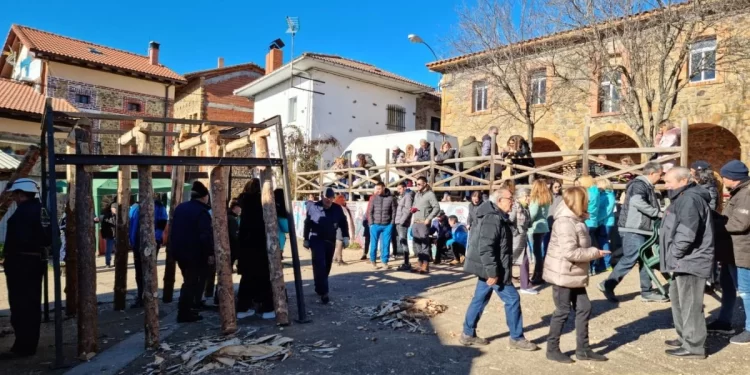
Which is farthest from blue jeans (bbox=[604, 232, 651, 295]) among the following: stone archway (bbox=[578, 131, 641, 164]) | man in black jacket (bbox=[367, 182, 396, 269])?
stone archway (bbox=[578, 131, 641, 164])

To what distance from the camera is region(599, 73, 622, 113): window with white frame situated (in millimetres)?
11383

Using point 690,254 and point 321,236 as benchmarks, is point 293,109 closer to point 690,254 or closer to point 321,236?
point 321,236

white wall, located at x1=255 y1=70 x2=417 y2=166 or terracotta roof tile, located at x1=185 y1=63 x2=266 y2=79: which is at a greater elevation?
terracotta roof tile, located at x1=185 y1=63 x2=266 y2=79

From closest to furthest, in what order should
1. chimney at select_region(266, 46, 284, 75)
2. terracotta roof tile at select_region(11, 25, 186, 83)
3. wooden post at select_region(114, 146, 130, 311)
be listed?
wooden post at select_region(114, 146, 130, 311), terracotta roof tile at select_region(11, 25, 186, 83), chimney at select_region(266, 46, 284, 75)

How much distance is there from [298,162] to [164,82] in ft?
36.1

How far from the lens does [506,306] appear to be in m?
4.69

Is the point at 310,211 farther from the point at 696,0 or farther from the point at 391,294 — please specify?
the point at 696,0

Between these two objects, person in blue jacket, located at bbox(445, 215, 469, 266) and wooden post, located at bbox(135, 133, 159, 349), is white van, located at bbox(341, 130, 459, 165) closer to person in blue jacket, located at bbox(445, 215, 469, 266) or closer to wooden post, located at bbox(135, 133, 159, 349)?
person in blue jacket, located at bbox(445, 215, 469, 266)

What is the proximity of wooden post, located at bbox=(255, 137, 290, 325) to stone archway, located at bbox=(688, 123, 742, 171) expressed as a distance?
1411 centimetres

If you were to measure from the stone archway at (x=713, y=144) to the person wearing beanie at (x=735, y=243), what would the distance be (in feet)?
38.3

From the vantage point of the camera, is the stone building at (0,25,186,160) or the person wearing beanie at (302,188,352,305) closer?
the person wearing beanie at (302,188,352,305)

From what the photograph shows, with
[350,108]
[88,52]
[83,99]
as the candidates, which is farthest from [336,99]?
[88,52]

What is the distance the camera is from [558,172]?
1118cm

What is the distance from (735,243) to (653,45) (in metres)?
7.69
